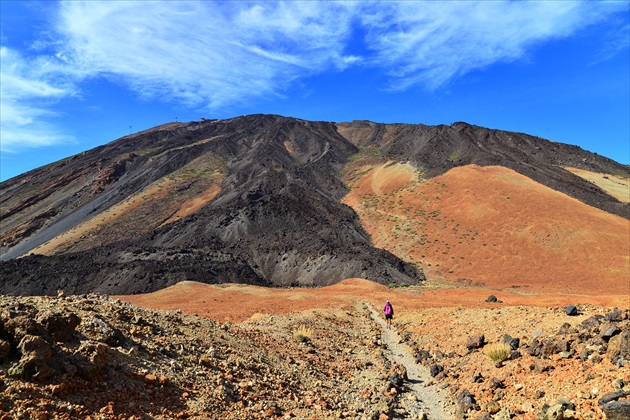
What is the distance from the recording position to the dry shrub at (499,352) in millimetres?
10656

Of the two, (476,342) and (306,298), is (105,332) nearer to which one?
(476,342)

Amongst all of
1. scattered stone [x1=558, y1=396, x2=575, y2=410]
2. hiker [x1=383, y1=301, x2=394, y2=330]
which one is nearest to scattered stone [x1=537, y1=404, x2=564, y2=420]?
scattered stone [x1=558, y1=396, x2=575, y2=410]

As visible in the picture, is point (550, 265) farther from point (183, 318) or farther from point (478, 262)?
point (183, 318)

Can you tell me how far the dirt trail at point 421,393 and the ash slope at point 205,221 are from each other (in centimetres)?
2494

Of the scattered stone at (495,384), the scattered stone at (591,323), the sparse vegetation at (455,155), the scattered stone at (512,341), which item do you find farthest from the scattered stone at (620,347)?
the sparse vegetation at (455,155)

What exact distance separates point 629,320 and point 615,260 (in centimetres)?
3940

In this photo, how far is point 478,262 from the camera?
43938 millimetres

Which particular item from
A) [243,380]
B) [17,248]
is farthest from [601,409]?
[17,248]

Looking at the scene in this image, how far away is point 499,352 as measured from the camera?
10719 millimetres

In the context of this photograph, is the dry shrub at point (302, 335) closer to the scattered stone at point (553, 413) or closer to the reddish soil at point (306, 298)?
the reddish soil at point (306, 298)

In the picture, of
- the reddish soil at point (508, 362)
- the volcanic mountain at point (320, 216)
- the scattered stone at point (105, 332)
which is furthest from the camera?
the volcanic mountain at point (320, 216)

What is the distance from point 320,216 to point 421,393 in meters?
49.2

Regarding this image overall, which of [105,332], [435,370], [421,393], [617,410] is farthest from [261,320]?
[617,410]

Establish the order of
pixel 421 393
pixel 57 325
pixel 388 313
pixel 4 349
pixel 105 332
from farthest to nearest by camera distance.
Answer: pixel 388 313, pixel 421 393, pixel 105 332, pixel 57 325, pixel 4 349
